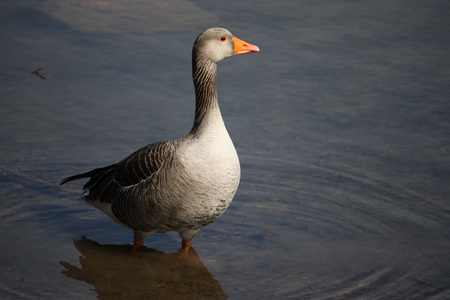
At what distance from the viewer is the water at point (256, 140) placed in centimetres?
604

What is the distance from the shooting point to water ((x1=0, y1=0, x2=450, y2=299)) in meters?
6.04

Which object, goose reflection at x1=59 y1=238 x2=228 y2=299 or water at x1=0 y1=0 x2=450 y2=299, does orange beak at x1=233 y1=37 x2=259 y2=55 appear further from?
goose reflection at x1=59 y1=238 x2=228 y2=299

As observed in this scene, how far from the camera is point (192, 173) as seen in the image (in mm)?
5621

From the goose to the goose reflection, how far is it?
0.65ft

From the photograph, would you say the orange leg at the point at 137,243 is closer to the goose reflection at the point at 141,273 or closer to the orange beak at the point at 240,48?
the goose reflection at the point at 141,273

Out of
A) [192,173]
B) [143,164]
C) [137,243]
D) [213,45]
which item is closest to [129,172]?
[143,164]

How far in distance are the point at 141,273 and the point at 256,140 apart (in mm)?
2911

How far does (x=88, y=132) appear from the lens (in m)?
8.59

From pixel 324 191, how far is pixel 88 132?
320 centimetres

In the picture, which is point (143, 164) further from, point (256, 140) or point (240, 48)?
point (256, 140)

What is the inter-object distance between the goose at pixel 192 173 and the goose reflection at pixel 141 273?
0.65ft

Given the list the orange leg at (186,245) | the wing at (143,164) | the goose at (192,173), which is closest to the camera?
the goose at (192,173)

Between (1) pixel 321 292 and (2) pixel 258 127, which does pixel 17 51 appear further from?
(1) pixel 321 292

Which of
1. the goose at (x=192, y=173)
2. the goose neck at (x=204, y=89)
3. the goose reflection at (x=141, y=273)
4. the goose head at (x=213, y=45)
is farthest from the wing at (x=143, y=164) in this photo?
the goose head at (x=213, y=45)
